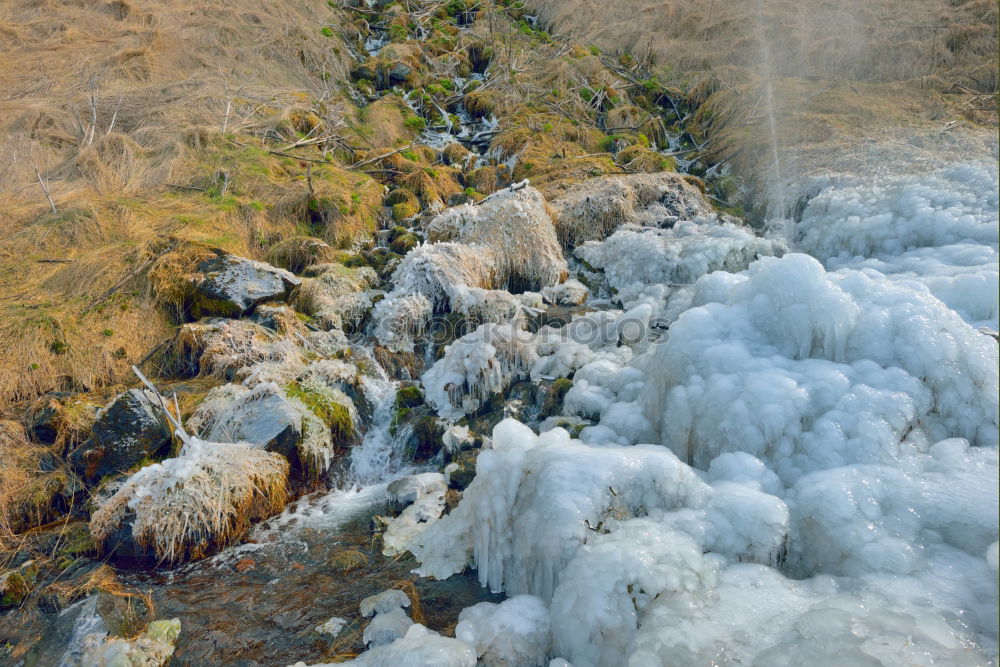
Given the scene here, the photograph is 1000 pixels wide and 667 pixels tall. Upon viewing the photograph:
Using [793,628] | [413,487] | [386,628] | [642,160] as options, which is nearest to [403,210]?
[642,160]

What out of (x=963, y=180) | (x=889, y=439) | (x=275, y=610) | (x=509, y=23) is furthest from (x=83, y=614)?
(x=509, y=23)

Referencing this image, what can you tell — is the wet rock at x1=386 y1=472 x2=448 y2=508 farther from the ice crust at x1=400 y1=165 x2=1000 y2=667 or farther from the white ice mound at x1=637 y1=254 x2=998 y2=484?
the white ice mound at x1=637 y1=254 x2=998 y2=484

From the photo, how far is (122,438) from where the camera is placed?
524cm

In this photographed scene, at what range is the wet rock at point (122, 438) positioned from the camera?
516cm

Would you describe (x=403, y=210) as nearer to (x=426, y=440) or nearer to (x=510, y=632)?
(x=426, y=440)

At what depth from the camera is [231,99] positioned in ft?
38.7

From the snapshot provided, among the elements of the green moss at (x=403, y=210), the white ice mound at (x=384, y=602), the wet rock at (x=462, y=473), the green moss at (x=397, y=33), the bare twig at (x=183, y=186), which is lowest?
the white ice mound at (x=384, y=602)

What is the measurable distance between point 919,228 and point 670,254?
9.50 feet

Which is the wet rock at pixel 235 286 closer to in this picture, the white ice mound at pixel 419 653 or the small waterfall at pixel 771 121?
Result: the white ice mound at pixel 419 653

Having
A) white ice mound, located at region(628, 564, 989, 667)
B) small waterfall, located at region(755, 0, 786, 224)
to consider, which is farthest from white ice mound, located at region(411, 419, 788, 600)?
small waterfall, located at region(755, 0, 786, 224)

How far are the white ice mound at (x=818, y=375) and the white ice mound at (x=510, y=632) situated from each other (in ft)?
5.71

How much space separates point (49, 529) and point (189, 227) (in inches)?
185

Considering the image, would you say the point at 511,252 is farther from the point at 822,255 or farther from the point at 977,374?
the point at 977,374

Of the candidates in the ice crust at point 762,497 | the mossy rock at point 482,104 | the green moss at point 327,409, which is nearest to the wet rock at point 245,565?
the ice crust at point 762,497
